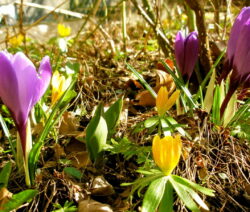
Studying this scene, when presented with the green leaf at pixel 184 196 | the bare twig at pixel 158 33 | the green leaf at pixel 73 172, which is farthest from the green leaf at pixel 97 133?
the bare twig at pixel 158 33

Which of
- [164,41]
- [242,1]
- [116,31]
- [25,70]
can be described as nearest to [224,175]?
[25,70]

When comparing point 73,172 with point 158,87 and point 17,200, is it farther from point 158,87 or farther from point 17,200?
point 158,87

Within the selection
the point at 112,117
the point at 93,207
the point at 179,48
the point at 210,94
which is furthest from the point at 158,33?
the point at 93,207

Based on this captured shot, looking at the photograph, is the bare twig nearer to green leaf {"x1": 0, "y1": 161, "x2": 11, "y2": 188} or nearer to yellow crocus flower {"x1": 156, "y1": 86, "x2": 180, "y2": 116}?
yellow crocus flower {"x1": 156, "y1": 86, "x2": 180, "y2": 116}

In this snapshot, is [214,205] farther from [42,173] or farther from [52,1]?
[52,1]

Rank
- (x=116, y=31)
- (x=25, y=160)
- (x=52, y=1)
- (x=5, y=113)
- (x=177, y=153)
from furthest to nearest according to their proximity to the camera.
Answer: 1. (x=52, y=1)
2. (x=116, y=31)
3. (x=5, y=113)
4. (x=25, y=160)
5. (x=177, y=153)

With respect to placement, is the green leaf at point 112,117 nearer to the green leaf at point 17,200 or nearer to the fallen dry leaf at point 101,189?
the fallen dry leaf at point 101,189
